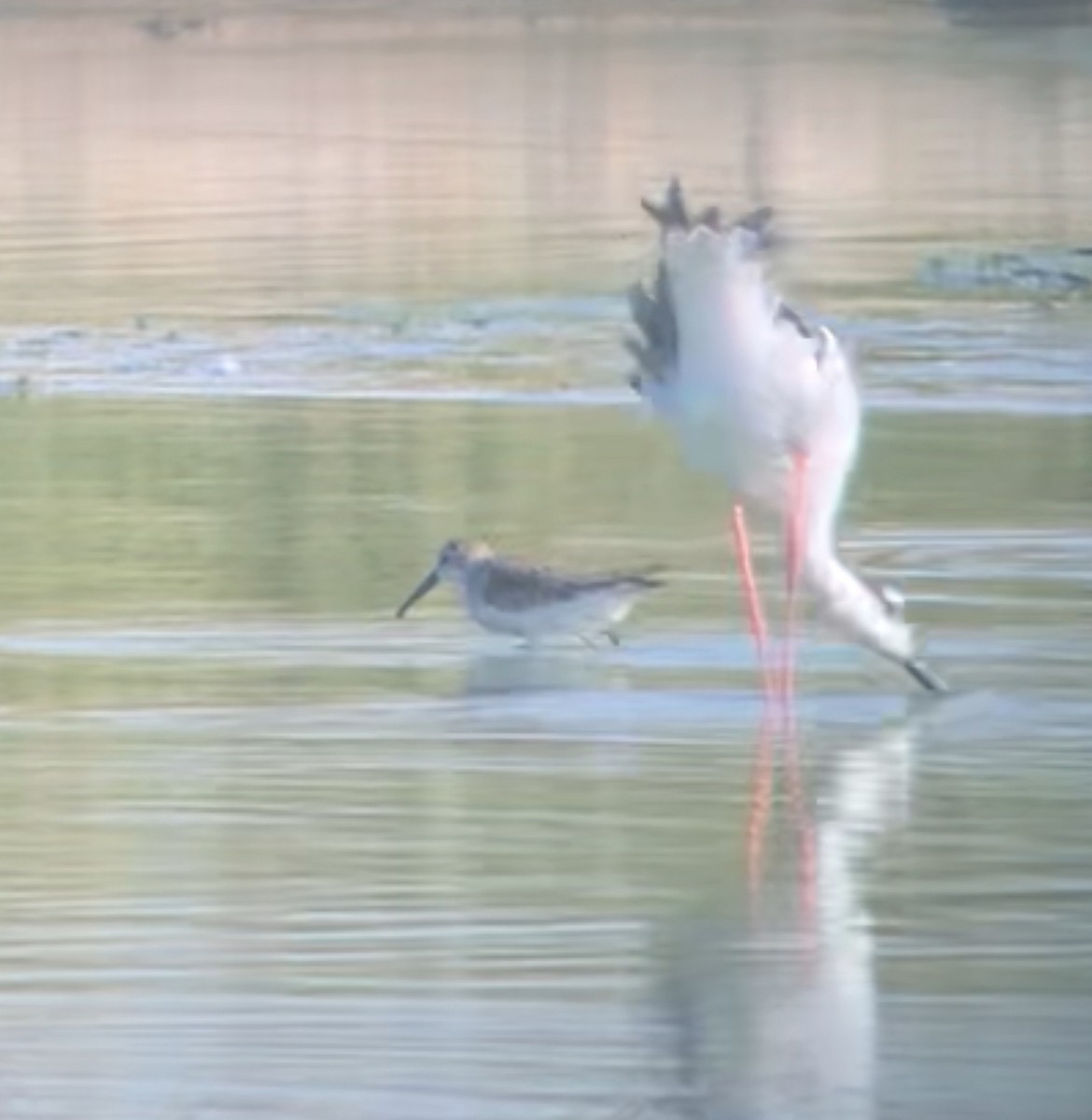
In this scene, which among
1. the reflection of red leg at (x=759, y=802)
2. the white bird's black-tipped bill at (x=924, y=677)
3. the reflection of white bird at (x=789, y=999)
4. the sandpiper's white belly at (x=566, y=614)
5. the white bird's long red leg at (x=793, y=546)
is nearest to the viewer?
the reflection of white bird at (x=789, y=999)

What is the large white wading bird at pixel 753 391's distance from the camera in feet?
46.2

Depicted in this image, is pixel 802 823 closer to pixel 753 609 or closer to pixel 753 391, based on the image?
pixel 753 609

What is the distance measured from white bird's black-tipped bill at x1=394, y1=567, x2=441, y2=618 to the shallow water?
0.04 metres

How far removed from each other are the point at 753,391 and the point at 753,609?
1.95 feet

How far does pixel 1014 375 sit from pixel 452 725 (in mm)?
8562

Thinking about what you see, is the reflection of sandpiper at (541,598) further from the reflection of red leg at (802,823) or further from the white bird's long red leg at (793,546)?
the reflection of red leg at (802,823)

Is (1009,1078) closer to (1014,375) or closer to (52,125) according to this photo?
(1014,375)

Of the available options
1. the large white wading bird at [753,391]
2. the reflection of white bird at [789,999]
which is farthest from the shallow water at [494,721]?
the large white wading bird at [753,391]

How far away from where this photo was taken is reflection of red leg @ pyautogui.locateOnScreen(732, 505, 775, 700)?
13.8 metres

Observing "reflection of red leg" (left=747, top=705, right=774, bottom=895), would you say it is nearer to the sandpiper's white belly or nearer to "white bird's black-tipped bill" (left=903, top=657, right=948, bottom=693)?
"white bird's black-tipped bill" (left=903, top=657, right=948, bottom=693)

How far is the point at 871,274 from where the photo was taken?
26766 mm

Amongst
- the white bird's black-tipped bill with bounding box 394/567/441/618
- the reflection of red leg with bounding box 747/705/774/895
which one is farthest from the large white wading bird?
the reflection of red leg with bounding box 747/705/774/895

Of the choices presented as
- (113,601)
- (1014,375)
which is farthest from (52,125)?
(113,601)

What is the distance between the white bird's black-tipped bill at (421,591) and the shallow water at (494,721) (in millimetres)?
39
